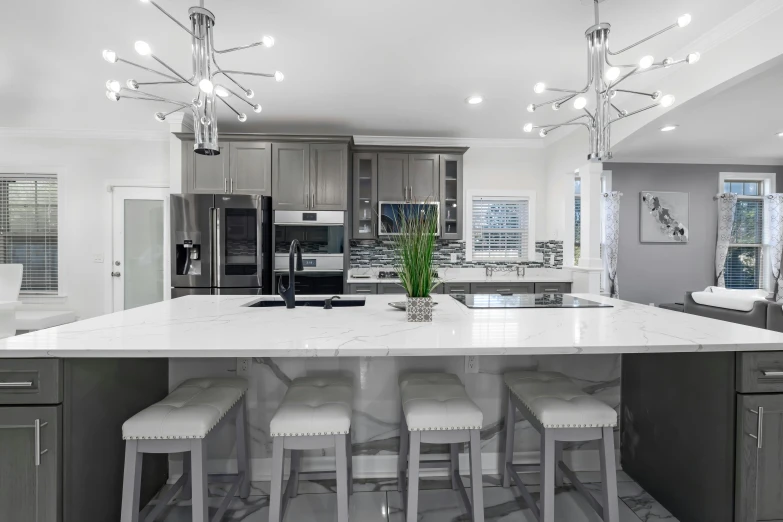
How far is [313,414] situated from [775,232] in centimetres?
765

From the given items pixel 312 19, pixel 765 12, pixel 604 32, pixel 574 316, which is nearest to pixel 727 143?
pixel 765 12

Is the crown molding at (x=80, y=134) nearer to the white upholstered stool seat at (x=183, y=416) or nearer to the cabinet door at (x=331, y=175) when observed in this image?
the cabinet door at (x=331, y=175)

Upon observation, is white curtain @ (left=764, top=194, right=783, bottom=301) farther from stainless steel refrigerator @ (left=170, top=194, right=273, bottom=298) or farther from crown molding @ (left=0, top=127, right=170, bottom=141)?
crown molding @ (left=0, top=127, right=170, bottom=141)

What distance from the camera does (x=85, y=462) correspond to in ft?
4.51

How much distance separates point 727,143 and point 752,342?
503 centimetres

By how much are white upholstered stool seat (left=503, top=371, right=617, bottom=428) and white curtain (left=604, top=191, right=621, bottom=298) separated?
4.65 metres

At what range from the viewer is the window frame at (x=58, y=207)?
183 inches

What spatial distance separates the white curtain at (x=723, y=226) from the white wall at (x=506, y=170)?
3000 millimetres

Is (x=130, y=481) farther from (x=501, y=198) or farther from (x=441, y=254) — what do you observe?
(x=501, y=198)

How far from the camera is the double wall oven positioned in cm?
419

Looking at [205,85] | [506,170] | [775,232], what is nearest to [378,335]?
[205,85]

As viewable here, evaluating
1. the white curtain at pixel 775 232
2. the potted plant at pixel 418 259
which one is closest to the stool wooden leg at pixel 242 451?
the potted plant at pixel 418 259

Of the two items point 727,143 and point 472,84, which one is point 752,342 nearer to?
point 472,84

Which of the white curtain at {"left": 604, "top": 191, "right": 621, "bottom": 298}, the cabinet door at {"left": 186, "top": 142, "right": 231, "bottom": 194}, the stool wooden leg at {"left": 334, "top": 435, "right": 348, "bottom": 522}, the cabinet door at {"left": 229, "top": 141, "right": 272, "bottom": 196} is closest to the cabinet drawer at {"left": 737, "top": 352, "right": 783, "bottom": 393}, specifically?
the stool wooden leg at {"left": 334, "top": 435, "right": 348, "bottom": 522}
